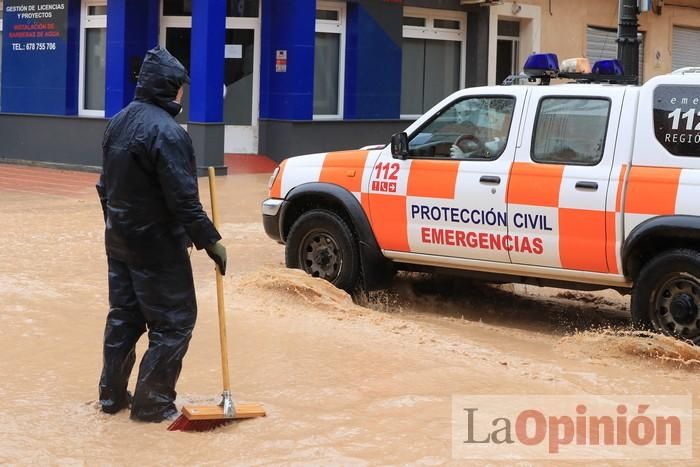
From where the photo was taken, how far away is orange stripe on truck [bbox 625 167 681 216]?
23.6 feet

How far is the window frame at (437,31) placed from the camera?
21.7 metres

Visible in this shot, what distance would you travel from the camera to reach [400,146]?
8406 mm

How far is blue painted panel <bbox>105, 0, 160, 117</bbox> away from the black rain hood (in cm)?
1364

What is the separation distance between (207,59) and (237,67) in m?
2.23

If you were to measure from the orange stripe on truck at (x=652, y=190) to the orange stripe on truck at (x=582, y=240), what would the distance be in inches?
8.9

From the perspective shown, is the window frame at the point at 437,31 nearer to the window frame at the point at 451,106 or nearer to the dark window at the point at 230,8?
the dark window at the point at 230,8

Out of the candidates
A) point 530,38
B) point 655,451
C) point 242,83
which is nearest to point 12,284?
point 655,451

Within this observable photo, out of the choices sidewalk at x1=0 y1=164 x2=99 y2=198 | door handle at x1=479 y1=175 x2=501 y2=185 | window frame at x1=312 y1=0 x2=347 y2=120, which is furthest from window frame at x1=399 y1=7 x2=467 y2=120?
door handle at x1=479 y1=175 x2=501 y2=185

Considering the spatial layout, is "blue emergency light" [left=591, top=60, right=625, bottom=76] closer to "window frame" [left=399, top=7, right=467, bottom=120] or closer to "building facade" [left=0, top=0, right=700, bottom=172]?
"building facade" [left=0, top=0, right=700, bottom=172]

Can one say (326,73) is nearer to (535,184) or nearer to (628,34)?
(628,34)

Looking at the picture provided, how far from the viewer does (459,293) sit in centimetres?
960

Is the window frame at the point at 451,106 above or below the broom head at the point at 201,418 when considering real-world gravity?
above

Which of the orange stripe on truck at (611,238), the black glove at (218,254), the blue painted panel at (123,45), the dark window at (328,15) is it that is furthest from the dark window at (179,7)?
the black glove at (218,254)

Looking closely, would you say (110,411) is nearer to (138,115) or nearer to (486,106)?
(138,115)
